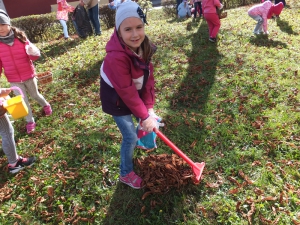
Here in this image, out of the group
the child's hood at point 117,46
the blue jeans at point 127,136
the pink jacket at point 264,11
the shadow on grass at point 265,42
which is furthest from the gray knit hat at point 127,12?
the pink jacket at point 264,11

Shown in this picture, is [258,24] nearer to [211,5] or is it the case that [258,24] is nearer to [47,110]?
[211,5]

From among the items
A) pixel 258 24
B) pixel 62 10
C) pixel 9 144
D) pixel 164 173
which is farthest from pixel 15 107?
pixel 62 10

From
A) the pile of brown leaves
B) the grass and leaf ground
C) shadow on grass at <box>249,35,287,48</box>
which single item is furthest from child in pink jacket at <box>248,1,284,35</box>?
the pile of brown leaves

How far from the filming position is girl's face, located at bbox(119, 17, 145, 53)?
6.45 feet

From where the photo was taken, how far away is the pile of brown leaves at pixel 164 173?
2551 millimetres

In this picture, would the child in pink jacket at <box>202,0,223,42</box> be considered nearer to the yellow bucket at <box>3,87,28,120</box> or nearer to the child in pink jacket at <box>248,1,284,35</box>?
the child in pink jacket at <box>248,1,284,35</box>

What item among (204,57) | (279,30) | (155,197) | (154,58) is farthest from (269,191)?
(279,30)

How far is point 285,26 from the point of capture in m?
6.72

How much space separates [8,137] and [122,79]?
1771 millimetres

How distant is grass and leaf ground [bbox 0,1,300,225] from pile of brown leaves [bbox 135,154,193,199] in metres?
0.10

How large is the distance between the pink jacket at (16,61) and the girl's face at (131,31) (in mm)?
2042

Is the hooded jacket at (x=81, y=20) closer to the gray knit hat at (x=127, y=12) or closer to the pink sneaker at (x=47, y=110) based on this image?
the pink sneaker at (x=47, y=110)

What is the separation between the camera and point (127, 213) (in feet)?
8.07

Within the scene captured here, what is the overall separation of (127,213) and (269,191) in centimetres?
149
